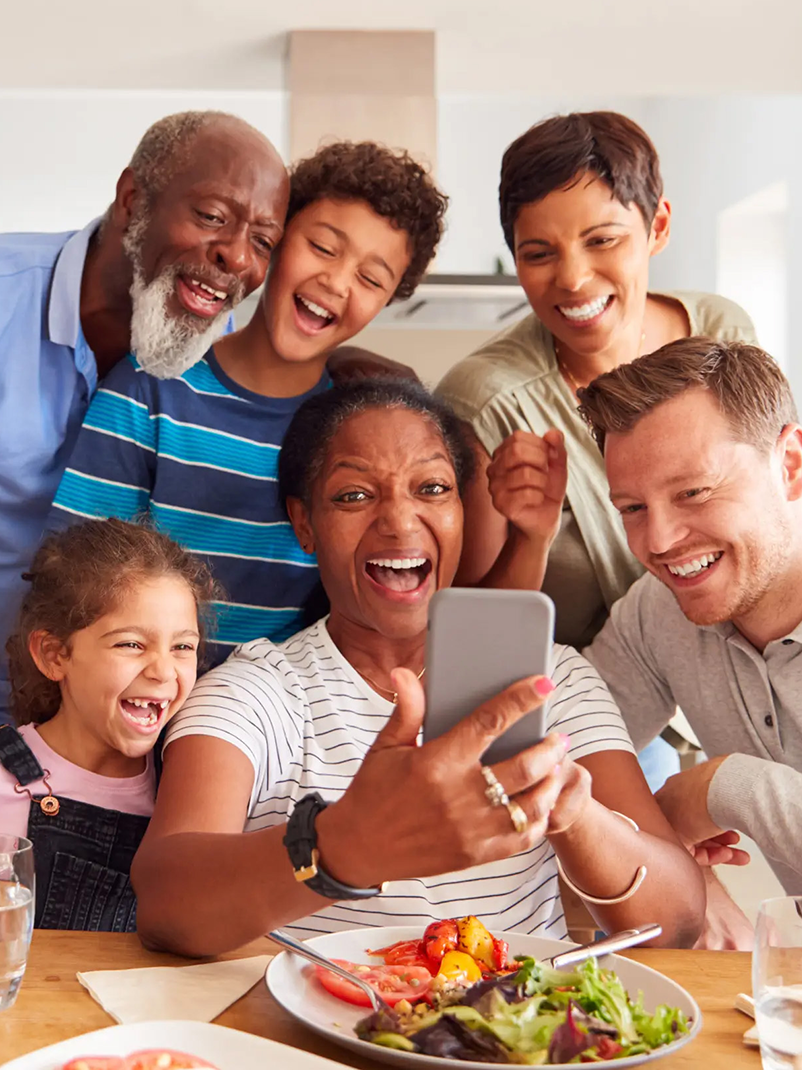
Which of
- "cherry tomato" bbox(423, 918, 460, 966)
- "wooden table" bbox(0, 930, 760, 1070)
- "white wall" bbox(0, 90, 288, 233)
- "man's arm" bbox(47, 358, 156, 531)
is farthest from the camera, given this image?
"white wall" bbox(0, 90, 288, 233)

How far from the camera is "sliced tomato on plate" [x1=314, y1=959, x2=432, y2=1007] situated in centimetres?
104

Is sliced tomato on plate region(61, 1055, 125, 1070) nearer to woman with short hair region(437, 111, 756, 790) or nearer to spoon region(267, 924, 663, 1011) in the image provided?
spoon region(267, 924, 663, 1011)

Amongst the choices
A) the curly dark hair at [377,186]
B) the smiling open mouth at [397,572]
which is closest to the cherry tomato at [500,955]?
the smiling open mouth at [397,572]

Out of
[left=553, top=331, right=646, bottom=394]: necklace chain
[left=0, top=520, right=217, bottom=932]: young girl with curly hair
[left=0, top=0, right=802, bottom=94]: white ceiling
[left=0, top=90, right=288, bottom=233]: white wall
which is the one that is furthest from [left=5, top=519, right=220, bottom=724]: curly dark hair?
[left=0, top=90, right=288, bottom=233]: white wall

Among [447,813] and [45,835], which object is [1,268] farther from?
[447,813]

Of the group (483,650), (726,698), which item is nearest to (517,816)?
(483,650)

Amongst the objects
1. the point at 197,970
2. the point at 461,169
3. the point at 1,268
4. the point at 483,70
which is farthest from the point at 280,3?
the point at 197,970

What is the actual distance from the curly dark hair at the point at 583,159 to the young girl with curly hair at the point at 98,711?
86cm

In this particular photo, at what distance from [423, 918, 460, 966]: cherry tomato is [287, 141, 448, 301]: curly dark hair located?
4.08ft

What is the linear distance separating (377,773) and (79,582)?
2.66ft

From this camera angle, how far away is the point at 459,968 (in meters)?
Result: 1.08

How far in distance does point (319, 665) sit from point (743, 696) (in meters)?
0.59

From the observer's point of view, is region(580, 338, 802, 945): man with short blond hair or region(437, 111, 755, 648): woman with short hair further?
region(437, 111, 755, 648): woman with short hair

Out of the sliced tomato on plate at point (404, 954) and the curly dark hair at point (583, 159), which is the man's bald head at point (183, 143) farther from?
the sliced tomato on plate at point (404, 954)
